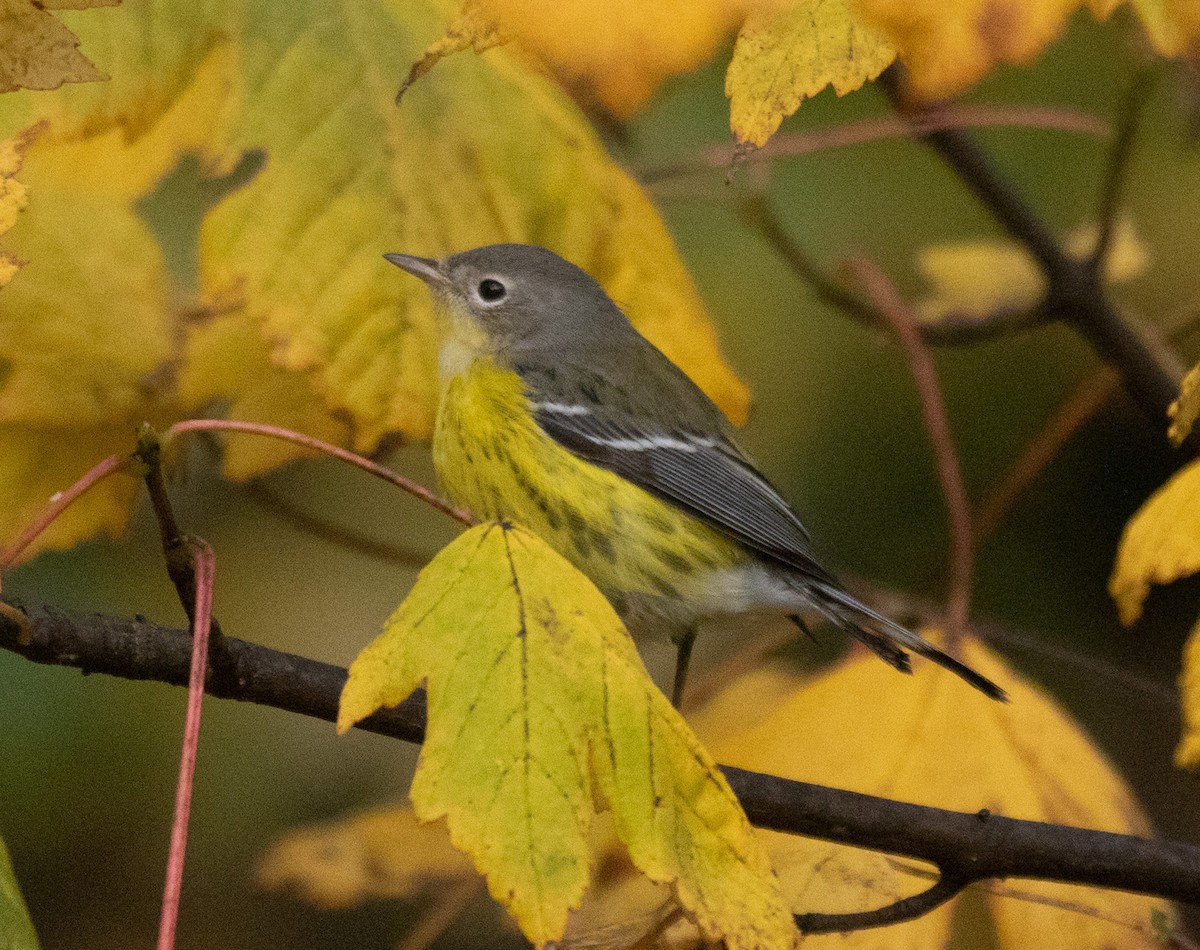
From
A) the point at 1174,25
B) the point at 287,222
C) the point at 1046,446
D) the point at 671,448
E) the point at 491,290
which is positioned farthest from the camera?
the point at 491,290

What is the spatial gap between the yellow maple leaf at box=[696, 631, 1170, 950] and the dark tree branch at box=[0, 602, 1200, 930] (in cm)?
35

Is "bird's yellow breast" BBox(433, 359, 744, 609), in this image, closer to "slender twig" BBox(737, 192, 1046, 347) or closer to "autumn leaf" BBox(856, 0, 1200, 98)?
"slender twig" BBox(737, 192, 1046, 347)

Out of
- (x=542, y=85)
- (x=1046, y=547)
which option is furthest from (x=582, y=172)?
(x=1046, y=547)

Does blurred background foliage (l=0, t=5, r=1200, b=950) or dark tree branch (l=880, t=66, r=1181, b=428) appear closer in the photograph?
dark tree branch (l=880, t=66, r=1181, b=428)

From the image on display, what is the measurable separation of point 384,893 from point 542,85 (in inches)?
55.8

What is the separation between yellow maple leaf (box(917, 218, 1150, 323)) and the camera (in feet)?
10.1

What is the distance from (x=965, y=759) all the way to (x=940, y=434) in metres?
0.55

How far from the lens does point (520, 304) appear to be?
10.5 ft

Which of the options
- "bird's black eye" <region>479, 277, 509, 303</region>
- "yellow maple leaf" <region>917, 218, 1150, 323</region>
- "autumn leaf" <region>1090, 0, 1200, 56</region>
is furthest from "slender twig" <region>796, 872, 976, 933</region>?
"bird's black eye" <region>479, 277, 509, 303</region>

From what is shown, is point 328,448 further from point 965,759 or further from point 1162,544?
point 965,759

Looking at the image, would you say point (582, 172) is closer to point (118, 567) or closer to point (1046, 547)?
point (118, 567)

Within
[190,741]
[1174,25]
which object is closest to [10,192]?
[190,741]

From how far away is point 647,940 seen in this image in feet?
5.25

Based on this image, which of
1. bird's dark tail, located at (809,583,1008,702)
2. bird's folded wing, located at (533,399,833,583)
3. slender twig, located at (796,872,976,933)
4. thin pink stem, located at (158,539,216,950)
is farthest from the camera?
bird's folded wing, located at (533,399,833,583)
